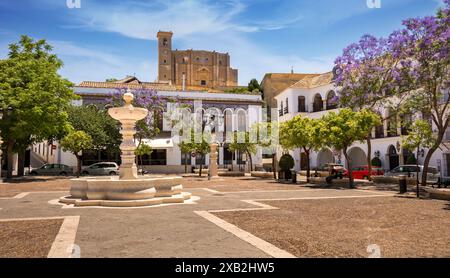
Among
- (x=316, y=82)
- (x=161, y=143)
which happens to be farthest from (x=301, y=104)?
(x=161, y=143)

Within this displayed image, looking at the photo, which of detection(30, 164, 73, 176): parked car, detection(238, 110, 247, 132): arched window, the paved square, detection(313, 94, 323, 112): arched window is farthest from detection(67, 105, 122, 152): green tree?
the paved square

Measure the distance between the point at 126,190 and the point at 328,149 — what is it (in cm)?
3249

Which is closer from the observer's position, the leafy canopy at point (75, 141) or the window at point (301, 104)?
the leafy canopy at point (75, 141)

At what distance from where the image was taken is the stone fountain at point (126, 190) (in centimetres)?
1091

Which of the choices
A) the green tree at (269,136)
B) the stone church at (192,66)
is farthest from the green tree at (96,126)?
the stone church at (192,66)

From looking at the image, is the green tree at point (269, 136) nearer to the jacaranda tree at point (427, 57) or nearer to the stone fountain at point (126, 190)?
the jacaranda tree at point (427, 57)

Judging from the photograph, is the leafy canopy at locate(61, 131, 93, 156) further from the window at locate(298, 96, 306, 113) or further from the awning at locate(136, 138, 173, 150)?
the window at locate(298, 96, 306, 113)

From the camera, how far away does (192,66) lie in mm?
87875

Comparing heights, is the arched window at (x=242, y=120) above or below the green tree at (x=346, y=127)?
above

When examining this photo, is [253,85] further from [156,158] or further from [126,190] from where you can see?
[126,190]

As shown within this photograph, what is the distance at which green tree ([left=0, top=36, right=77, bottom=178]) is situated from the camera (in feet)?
73.5

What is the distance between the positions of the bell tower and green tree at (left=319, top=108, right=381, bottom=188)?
2752 inches
